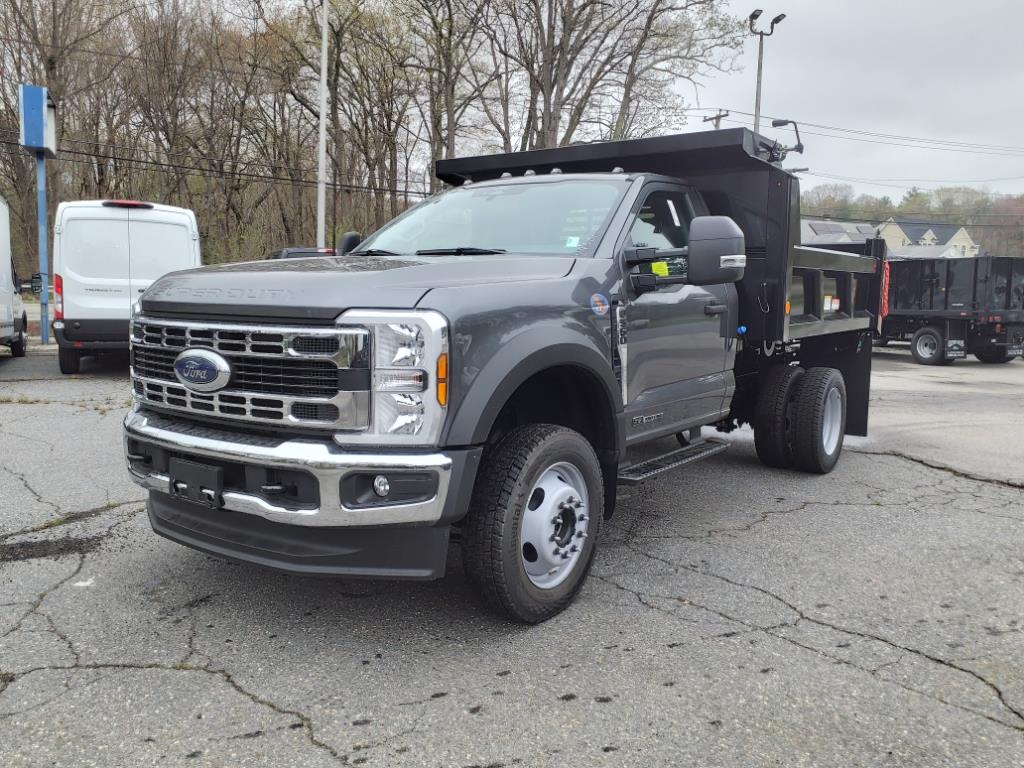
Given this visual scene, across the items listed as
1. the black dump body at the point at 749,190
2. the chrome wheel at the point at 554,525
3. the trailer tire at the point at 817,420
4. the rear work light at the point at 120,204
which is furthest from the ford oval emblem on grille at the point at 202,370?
the rear work light at the point at 120,204

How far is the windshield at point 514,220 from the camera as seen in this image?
4.21 m

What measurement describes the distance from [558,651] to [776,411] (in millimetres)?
3621

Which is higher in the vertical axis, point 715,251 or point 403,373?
point 715,251

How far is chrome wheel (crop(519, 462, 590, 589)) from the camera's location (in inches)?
135

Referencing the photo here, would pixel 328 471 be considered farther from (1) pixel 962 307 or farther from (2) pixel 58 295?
(1) pixel 962 307

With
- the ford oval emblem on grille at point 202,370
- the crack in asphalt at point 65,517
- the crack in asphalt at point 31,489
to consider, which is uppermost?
the ford oval emblem on grille at point 202,370

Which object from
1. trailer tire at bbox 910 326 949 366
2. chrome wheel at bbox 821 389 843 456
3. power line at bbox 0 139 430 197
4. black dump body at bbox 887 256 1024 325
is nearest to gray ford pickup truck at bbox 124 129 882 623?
chrome wheel at bbox 821 389 843 456

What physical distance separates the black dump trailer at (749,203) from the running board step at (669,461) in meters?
0.74

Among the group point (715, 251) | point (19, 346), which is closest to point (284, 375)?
point (715, 251)

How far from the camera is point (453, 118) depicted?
27.4m

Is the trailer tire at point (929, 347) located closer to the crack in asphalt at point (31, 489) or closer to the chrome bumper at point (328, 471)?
the crack in asphalt at point (31, 489)

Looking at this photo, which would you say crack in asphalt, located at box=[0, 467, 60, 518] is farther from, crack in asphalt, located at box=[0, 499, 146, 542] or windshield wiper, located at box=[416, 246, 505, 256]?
windshield wiper, located at box=[416, 246, 505, 256]

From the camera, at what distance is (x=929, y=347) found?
18.5 m

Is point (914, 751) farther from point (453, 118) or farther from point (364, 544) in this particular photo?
point (453, 118)
